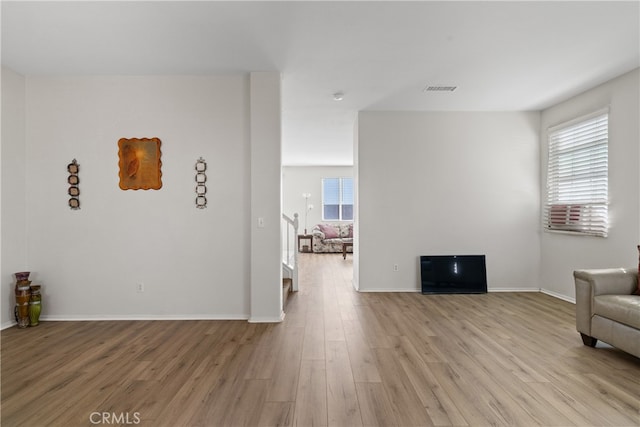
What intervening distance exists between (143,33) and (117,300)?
2.96 metres

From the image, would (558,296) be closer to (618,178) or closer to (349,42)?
(618,178)

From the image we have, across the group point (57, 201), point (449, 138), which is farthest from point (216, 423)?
point (449, 138)

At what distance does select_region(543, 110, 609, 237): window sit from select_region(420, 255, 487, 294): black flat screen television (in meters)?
1.24

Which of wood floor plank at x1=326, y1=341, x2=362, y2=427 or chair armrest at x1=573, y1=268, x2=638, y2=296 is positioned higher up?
chair armrest at x1=573, y1=268, x2=638, y2=296

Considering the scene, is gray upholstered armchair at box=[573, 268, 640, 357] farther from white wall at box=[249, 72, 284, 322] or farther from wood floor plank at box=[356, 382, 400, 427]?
white wall at box=[249, 72, 284, 322]

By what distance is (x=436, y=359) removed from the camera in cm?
283

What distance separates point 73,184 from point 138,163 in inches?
31.7

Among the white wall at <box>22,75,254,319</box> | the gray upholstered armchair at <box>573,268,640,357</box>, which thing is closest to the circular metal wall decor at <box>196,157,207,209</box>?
the white wall at <box>22,75,254,319</box>

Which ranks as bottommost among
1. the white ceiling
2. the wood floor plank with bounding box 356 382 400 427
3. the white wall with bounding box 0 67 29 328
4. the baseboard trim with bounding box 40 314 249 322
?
the baseboard trim with bounding box 40 314 249 322

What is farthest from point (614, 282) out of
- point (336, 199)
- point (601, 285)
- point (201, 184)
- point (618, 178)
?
point (336, 199)

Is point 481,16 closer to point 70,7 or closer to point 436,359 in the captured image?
point 436,359

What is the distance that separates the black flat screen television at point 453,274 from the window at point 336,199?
20.9 feet

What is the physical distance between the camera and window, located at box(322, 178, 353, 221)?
11.6 metres

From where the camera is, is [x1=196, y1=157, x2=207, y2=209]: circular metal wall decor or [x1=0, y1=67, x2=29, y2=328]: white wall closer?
[x1=0, y1=67, x2=29, y2=328]: white wall
